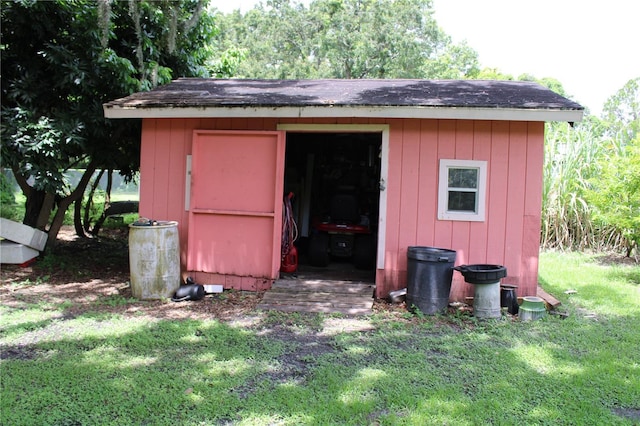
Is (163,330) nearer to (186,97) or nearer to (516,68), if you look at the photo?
(186,97)

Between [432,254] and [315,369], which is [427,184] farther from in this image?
[315,369]

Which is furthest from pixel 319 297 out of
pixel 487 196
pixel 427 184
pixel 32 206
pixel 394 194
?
pixel 32 206

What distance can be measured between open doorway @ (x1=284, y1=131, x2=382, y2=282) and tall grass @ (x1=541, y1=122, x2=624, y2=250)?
3.80 m

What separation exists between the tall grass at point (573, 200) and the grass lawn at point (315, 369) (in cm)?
480

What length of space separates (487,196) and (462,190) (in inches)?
11.9

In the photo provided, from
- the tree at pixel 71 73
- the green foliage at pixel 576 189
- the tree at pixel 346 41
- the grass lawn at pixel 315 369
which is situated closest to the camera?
the grass lawn at pixel 315 369

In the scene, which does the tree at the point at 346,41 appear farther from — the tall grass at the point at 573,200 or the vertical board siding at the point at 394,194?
the vertical board siding at the point at 394,194

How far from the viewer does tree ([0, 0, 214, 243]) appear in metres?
6.66

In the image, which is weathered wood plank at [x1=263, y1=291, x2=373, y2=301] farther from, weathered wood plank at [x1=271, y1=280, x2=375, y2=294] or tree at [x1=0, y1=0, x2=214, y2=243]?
tree at [x1=0, y1=0, x2=214, y2=243]

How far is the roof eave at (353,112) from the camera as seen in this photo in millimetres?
5617

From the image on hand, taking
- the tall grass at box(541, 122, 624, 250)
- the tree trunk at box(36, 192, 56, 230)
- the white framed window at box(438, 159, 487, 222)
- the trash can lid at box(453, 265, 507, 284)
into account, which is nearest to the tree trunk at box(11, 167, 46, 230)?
the tree trunk at box(36, 192, 56, 230)

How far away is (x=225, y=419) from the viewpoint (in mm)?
3062

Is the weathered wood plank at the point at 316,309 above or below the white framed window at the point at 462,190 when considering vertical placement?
below

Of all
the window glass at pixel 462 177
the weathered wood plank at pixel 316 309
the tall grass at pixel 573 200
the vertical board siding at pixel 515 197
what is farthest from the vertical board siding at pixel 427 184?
the tall grass at pixel 573 200
